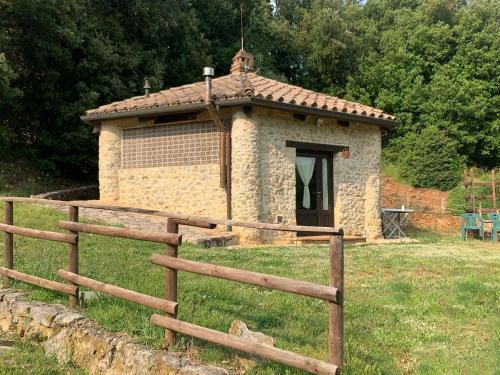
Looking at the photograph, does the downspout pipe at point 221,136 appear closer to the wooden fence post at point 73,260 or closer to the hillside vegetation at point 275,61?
the wooden fence post at point 73,260

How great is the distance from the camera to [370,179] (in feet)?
41.9

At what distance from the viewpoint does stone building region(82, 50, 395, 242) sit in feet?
35.5

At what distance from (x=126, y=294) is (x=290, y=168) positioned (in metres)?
7.45

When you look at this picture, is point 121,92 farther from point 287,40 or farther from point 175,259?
point 175,259

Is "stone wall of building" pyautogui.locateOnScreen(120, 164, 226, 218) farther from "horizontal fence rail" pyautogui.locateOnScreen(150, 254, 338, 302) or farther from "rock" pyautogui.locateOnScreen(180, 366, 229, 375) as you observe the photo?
"rock" pyautogui.locateOnScreen(180, 366, 229, 375)

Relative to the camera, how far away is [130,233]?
15.2 feet

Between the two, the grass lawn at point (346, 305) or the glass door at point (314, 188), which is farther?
the glass door at point (314, 188)

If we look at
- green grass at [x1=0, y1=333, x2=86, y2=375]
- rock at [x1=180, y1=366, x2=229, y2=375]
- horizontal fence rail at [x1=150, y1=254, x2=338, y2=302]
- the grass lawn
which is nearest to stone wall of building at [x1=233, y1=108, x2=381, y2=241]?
the grass lawn

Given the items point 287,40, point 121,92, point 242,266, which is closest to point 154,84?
point 121,92

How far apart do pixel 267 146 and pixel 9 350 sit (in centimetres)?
746

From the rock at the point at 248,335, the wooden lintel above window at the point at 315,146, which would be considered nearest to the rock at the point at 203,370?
the rock at the point at 248,335

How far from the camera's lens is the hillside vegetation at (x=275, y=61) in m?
18.4

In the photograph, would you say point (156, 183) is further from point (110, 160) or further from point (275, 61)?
point (275, 61)

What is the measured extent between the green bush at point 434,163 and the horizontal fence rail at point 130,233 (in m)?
22.3
